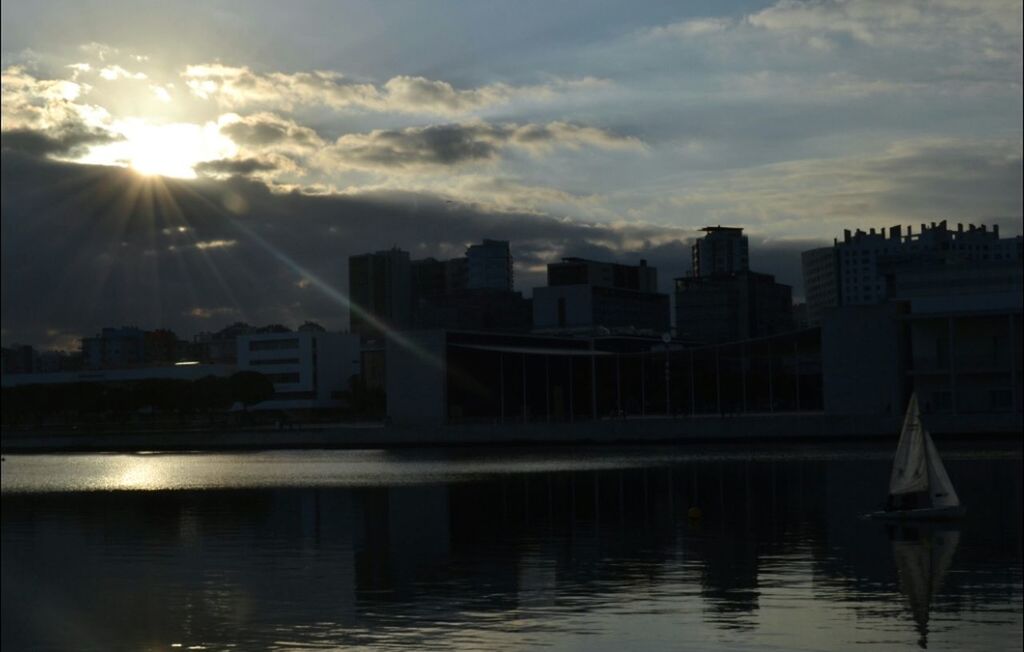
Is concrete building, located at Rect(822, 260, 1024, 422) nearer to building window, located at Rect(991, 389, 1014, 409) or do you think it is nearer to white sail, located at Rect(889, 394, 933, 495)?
building window, located at Rect(991, 389, 1014, 409)

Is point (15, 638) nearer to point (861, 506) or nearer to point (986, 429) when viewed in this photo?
point (861, 506)

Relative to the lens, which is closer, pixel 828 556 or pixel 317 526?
pixel 828 556

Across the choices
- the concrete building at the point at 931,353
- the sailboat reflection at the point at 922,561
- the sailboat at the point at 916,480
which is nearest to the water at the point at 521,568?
the sailboat reflection at the point at 922,561

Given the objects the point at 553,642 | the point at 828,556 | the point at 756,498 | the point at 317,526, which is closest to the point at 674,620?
the point at 553,642

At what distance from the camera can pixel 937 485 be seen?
48844 mm

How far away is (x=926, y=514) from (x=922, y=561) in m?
9.41

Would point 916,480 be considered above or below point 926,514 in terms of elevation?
above

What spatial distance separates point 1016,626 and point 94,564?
2747 centimetres

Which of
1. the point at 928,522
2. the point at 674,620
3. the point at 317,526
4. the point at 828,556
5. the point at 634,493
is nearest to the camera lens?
the point at 674,620

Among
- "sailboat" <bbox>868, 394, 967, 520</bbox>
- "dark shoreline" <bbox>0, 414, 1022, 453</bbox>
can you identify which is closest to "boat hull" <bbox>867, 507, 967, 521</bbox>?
"sailboat" <bbox>868, 394, 967, 520</bbox>

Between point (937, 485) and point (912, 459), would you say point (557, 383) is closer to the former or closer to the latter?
point (912, 459)

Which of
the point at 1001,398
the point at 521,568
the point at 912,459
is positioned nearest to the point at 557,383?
the point at 1001,398

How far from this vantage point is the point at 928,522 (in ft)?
157

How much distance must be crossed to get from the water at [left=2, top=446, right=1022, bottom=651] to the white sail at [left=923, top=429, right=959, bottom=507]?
1.69 m
